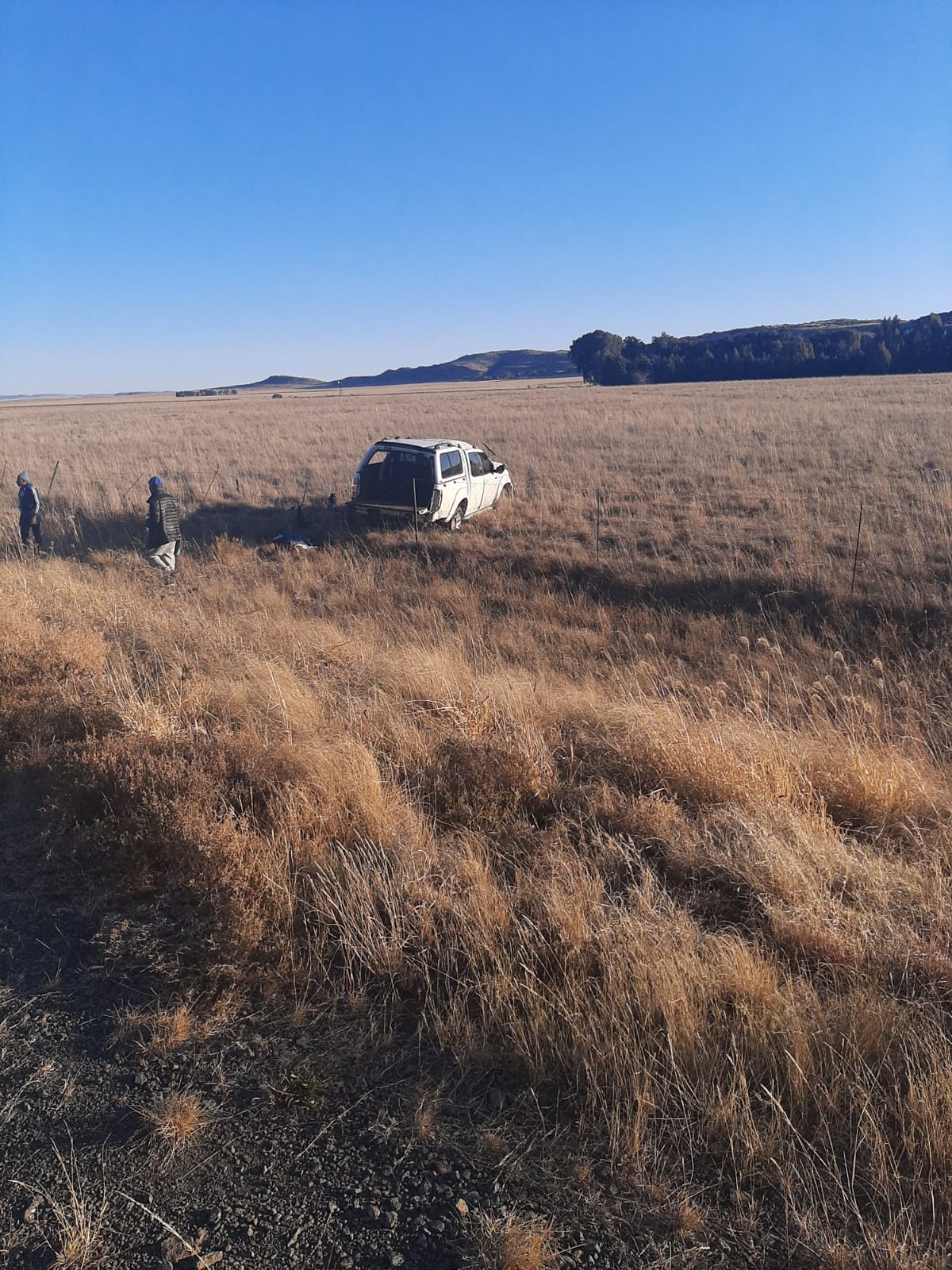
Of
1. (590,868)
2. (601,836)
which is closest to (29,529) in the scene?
(601,836)

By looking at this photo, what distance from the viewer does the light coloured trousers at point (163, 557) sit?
38.3 feet

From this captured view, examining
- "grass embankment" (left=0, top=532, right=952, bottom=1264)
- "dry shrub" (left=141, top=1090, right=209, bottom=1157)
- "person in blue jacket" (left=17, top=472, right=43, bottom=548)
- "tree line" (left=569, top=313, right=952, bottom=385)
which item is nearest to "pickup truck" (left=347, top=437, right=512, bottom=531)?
"person in blue jacket" (left=17, top=472, right=43, bottom=548)

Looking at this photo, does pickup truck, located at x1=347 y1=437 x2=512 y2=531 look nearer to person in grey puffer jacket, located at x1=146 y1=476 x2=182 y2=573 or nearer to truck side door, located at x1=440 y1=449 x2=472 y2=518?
truck side door, located at x1=440 y1=449 x2=472 y2=518

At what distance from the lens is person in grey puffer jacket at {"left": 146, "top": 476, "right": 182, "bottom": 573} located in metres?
11.6

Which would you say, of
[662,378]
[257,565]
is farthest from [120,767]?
[662,378]

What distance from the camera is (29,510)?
13.6 meters

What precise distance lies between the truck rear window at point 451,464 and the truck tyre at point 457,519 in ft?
1.73

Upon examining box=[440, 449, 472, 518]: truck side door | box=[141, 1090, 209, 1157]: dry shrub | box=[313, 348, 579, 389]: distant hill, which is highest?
box=[313, 348, 579, 389]: distant hill

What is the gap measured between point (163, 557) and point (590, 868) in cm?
981

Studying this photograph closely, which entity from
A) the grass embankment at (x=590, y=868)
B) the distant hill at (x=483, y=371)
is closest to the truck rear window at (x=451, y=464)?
the grass embankment at (x=590, y=868)

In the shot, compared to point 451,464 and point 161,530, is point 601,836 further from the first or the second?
point 451,464

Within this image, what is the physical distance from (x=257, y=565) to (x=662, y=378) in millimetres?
76441

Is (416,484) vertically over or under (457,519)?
over

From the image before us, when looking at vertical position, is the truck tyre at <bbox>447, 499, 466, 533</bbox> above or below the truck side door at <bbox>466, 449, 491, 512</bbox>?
below
